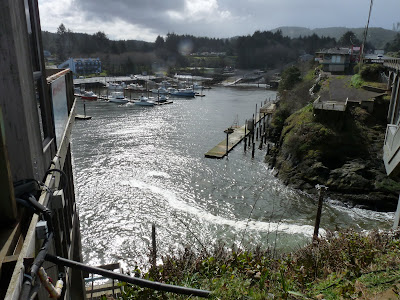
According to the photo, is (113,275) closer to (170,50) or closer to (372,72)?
(372,72)

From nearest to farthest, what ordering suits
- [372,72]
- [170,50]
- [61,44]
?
[372,72]
[61,44]
[170,50]

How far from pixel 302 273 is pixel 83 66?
9397 centimetres

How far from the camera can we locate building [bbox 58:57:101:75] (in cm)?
8438

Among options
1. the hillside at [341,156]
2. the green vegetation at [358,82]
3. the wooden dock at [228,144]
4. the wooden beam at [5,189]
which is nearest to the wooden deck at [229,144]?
the wooden dock at [228,144]

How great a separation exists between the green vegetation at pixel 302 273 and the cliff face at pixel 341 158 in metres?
13.5

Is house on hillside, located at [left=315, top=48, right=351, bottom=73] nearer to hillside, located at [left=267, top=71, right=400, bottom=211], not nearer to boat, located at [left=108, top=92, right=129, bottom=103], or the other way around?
hillside, located at [left=267, top=71, right=400, bottom=211]

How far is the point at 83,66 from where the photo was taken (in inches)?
3506

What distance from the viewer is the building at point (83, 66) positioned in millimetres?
84375

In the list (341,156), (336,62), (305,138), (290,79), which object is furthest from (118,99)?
(341,156)

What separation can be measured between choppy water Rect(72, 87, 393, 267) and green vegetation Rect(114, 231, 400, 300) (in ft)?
4.62

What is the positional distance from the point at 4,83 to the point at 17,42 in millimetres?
450

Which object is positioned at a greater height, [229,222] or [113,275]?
[113,275]

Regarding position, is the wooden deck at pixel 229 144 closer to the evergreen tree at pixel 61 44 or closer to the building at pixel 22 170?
the building at pixel 22 170

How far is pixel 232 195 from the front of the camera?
771 inches
